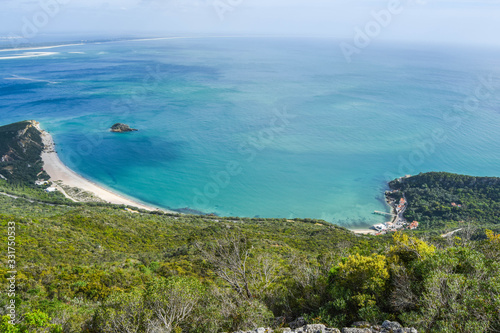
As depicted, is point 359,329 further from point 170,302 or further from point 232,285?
point 232,285

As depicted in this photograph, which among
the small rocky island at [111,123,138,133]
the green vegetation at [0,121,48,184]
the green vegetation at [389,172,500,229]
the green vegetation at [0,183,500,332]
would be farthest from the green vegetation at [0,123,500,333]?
the small rocky island at [111,123,138,133]

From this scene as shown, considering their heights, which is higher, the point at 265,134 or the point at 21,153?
the point at 265,134

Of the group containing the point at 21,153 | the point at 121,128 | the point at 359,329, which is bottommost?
the point at 21,153

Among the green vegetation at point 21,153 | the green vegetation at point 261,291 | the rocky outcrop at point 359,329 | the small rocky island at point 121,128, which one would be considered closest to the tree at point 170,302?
the green vegetation at point 261,291

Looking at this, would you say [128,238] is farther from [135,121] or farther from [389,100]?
[389,100]

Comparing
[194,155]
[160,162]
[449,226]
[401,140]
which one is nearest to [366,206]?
[449,226]

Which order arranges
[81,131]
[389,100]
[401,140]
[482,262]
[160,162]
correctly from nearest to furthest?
[482,262], [160,162], [401,140], [81,131], [389,100]

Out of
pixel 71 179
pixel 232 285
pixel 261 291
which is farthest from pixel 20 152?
pixel 261 291
